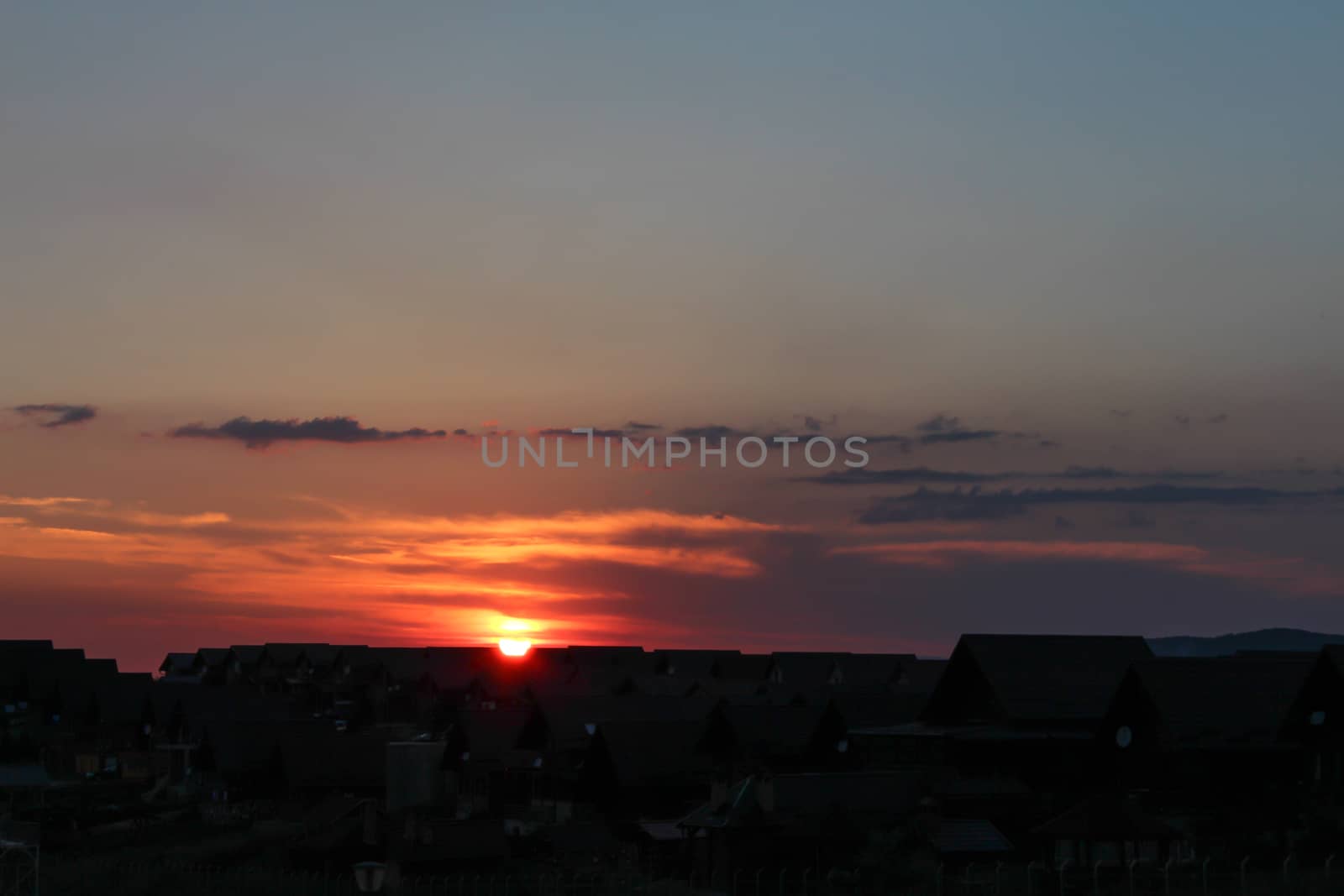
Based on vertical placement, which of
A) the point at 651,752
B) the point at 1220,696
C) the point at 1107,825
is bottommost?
the point at 1107,825

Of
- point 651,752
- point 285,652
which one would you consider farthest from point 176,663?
point 651,752

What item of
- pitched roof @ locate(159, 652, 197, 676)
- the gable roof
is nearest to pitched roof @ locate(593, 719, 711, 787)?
the gable roof

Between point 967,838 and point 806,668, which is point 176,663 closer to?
point 806,668

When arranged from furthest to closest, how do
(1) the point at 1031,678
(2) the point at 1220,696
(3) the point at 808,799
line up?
(1) the point at 1031,678, (3) the point at 808,799, (2) the point at 1220,696

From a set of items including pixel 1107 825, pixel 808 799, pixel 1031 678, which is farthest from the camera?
pixel 1031 678

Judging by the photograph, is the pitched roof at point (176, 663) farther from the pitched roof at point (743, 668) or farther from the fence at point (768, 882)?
the fence at point (768, 882)

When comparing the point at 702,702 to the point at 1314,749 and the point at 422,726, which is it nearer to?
the point at 422,726
